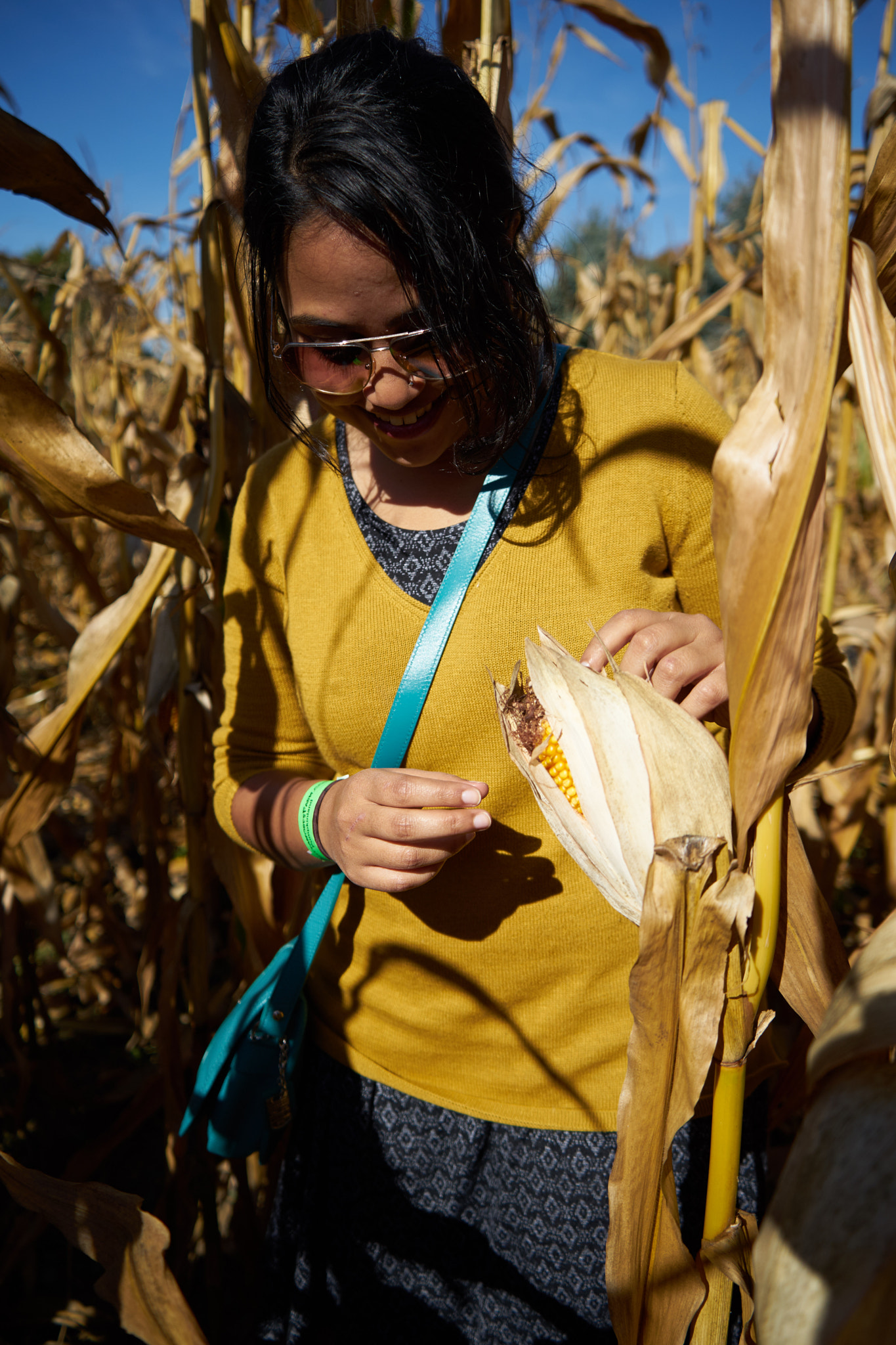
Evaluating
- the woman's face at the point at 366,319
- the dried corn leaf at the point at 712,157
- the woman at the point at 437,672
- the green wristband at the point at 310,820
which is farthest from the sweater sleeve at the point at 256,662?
the dried corn leaf at the point at 712,157

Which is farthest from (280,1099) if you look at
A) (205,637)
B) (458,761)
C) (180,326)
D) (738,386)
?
(738,386)

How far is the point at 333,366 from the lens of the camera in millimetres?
683

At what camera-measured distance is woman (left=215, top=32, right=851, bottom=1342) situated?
646 millimetres

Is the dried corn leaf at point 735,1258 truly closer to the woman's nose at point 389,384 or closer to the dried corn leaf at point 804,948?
the dried corn leaf at point 804,948

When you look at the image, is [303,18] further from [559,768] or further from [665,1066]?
[665,1066]

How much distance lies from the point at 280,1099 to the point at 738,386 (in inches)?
168

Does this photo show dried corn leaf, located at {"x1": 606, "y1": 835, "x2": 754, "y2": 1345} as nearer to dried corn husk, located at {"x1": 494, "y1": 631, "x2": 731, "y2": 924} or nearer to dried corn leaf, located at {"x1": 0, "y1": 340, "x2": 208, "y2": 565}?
dried corn husk, located at {"x1": 494, "y1": 631, "x2": 731, "y2": 924}

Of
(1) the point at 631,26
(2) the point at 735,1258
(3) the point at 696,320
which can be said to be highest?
(1) the point at 631,26

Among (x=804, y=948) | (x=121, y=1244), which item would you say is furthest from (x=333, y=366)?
(x=121, y=1244)

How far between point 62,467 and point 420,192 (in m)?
0.34

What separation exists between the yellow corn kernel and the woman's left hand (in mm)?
56

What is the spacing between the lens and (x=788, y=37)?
11.2 inches

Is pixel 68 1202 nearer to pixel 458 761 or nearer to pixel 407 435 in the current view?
pixel 458 761

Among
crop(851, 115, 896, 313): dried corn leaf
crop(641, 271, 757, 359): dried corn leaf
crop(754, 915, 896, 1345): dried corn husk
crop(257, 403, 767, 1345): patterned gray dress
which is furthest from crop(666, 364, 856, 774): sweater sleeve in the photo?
crop(641, 271, 757, 359): dried corn leaf
